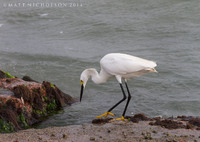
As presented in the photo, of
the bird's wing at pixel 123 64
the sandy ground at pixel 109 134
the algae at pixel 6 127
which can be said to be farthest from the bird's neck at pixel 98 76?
the algae at pixel 6 127

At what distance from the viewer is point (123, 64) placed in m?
6.48

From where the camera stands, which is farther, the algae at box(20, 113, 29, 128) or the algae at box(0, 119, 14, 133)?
the algae at box(20, 113, 29, 128)

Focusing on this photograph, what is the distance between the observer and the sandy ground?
480 cm

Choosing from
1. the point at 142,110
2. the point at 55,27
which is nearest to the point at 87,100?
the point at 142,110

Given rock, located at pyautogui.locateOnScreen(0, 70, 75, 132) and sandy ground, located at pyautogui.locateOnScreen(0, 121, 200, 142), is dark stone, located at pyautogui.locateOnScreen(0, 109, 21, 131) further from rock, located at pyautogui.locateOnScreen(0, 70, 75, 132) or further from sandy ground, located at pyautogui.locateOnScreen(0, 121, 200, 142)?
sandy ground, located at pyautogui.locateOnScreen(0, 121, 200, 142)

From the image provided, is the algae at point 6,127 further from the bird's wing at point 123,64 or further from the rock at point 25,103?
the bird's wing at point 123,64

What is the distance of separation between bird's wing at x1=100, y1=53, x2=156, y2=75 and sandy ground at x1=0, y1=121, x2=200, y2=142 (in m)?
1.30

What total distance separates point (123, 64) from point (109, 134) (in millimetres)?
1862

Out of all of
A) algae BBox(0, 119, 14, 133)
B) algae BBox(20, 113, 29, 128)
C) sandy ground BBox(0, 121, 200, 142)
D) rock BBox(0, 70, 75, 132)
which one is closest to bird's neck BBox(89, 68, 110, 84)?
rock BBox(0, 70, 75, 132)

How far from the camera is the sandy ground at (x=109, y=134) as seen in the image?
15.7 feet

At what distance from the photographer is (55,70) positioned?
414 inches

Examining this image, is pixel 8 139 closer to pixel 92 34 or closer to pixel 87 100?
pixel 87 100

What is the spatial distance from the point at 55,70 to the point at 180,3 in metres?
10.4

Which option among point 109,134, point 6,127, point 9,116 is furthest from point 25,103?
point 109,134
